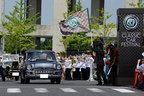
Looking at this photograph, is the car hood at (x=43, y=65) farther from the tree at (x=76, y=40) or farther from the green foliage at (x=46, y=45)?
the green foliage at (x=46, y=45)

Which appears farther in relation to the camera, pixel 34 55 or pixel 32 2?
pixel 32 2

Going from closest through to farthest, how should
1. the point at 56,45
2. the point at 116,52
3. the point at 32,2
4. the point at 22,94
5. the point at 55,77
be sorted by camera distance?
the point at 22,94 → the point at 116,52 → the point at 55,77 → the point at 56,45 → the point at 32,2

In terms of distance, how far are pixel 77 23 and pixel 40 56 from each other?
689 centimetres

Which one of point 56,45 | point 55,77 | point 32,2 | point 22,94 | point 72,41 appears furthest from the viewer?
point 32,2

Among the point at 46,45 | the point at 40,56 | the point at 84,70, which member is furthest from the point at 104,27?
the point at 46,45

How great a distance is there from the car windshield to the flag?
17.5 ft

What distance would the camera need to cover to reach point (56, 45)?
64.4 metres

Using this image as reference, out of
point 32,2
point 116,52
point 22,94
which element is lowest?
point 22,94

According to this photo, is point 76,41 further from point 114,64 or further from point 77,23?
point 114,64

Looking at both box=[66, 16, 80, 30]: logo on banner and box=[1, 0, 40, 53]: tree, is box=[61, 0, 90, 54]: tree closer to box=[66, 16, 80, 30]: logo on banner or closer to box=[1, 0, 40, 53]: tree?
box=[1, 0, 40, 53]: tree

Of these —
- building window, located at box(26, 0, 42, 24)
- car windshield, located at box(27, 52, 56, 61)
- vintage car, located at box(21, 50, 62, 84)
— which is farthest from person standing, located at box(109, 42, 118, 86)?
building window, located at box(26, 0, 42, 24)

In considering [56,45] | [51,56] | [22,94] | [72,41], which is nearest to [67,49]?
[56,45]

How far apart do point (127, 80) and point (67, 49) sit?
45287 mm

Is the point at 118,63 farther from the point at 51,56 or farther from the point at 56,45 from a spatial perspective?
the point at 56,45
